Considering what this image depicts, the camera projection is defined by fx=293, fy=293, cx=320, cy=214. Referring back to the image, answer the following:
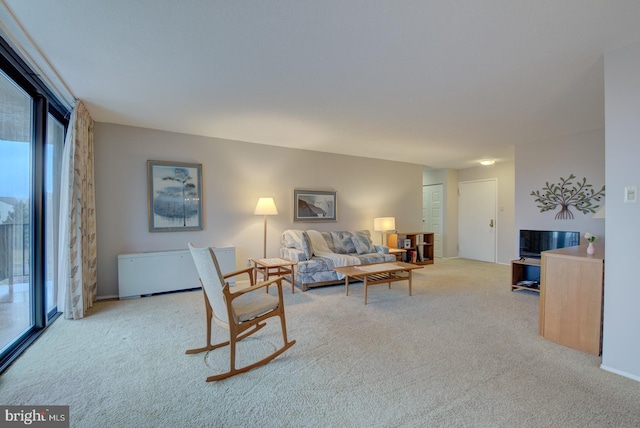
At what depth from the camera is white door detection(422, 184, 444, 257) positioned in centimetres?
753

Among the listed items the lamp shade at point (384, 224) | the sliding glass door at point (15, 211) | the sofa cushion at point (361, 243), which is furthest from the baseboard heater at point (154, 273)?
the lamp shade at point (384, 224)

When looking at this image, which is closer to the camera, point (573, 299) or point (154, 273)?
point (573, 299)

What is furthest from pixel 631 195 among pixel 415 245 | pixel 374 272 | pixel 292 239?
pixel 415 245

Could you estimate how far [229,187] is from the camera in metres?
4.73

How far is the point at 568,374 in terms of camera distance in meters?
2.10

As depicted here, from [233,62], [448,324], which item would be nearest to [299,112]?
[233,62]

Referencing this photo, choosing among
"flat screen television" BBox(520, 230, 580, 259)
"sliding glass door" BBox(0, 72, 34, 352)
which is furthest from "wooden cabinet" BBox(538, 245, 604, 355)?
"sliding glass door" BBox(0, 72, 34, 352)

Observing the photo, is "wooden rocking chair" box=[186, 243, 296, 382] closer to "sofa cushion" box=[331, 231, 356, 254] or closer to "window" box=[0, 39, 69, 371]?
"window" box=[0, 39, 69, 371]

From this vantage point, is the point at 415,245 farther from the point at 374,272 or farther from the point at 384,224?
the point at 374,272

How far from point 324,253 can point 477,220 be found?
170 inches

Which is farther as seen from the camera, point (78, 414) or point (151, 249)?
point (151, 249)

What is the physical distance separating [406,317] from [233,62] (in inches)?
117

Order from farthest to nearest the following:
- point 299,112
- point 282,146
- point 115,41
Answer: point 282,146 → point 299,112 → point 115,41

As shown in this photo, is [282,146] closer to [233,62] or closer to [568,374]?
[233,62]
